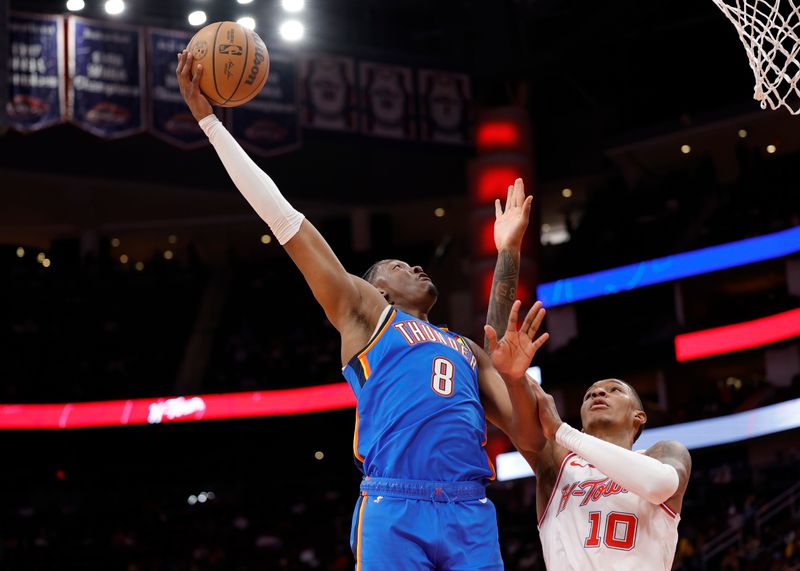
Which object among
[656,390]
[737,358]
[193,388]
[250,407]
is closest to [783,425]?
[737,358]

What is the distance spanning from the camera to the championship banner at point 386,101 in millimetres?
15617

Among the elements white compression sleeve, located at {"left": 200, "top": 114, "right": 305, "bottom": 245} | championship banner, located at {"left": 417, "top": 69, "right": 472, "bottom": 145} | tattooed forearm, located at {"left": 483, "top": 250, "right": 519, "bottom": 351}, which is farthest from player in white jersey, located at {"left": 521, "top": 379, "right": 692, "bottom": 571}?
championship banner, located at {"left": 417, "top": 69, "right": 472, "bottom": 145}

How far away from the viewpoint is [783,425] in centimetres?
1572

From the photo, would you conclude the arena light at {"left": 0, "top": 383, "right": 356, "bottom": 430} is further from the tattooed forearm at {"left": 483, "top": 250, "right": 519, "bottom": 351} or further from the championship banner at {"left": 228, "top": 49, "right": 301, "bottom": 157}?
the tattooed forearm at {"left": 483, "top": 250, "right": 519, "bottom": 351}

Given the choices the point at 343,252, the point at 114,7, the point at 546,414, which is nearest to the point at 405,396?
the point at 546,414

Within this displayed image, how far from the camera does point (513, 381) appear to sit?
405 centimetres

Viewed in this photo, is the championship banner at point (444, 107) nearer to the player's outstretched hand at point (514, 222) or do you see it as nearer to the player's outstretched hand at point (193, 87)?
the player's outstretched hand at point (514, 222)

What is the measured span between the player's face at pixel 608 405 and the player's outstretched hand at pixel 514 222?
67cm

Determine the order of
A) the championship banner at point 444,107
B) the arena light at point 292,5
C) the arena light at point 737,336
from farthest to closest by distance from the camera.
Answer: the arena light at point 737,336 → the championship banner at point 444,107 → the arena light at point 292,5

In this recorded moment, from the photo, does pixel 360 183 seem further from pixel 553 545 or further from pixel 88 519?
pixel 553 545

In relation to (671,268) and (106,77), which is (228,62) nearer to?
(106,77)

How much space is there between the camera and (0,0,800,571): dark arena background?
49.6 ft

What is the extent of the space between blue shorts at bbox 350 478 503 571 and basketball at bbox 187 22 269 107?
154cm

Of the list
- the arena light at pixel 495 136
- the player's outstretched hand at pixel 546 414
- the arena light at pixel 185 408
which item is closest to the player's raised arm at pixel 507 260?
the player's outstretched hand at pixel 546 414
